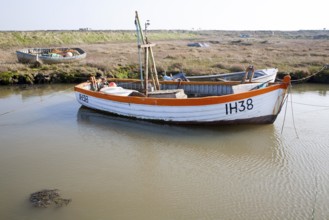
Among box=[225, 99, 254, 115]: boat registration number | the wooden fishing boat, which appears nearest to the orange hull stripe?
the wooden fishing boat

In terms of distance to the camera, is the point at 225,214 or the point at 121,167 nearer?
Result: the point at 225,214

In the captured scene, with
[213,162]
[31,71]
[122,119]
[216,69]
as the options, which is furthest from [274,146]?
[31,71]

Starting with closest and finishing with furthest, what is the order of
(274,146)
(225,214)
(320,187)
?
(225,214)
(320,187)
(274,146)

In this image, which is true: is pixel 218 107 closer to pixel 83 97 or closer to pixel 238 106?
pixel 238 106

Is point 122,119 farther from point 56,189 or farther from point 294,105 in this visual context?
point 294,105

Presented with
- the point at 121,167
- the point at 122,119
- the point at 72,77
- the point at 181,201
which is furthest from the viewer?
the point at 72,77

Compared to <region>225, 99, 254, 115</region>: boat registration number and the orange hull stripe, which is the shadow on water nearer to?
<region>225, 99, 254, 115</region>: boat registration number

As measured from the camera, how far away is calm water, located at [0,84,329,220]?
7.41m

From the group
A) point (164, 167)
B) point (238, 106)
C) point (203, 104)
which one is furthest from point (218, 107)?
point (164, 167)

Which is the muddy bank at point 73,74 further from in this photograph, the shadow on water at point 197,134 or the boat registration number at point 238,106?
the boat registration number at point 238,106

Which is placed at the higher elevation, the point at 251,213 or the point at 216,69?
the point at 216,69

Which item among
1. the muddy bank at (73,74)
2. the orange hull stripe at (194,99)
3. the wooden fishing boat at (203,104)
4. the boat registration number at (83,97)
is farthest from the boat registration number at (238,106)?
the muddy bank at (73,74)

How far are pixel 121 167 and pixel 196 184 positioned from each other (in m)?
2.46

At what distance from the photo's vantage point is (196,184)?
8516 mm
